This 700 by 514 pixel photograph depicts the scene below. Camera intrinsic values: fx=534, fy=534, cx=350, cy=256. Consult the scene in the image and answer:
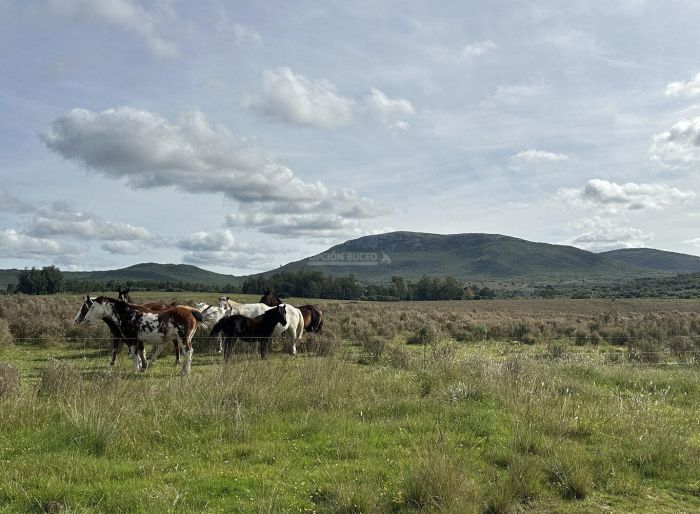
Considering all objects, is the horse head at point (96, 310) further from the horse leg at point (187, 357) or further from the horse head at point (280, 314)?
the horse head at point (280, 314)

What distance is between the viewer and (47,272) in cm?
7269

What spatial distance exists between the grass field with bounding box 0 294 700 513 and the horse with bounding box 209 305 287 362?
6.06 meters

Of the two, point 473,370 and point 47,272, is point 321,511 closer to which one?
point 473,370

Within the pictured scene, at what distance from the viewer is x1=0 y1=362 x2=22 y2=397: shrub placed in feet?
30.3

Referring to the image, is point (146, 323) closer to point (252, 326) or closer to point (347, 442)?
point (252, 326)

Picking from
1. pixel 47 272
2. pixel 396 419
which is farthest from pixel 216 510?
pixel 47 272

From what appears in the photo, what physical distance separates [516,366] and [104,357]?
12856 mm

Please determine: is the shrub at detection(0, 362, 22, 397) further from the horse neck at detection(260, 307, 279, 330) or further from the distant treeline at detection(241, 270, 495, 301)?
the distant treeline at detection(241, 270, 495, 301)

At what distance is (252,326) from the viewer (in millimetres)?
17750

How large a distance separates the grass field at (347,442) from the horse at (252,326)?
19.9 feet

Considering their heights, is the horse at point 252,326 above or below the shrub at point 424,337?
above

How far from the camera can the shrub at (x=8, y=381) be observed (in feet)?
30.3

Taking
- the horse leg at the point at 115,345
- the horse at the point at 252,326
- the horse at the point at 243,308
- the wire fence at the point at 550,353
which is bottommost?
the wire fence at the point at 550,353

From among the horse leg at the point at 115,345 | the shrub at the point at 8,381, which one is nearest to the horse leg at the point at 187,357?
the horse leg at the point at 115,345
